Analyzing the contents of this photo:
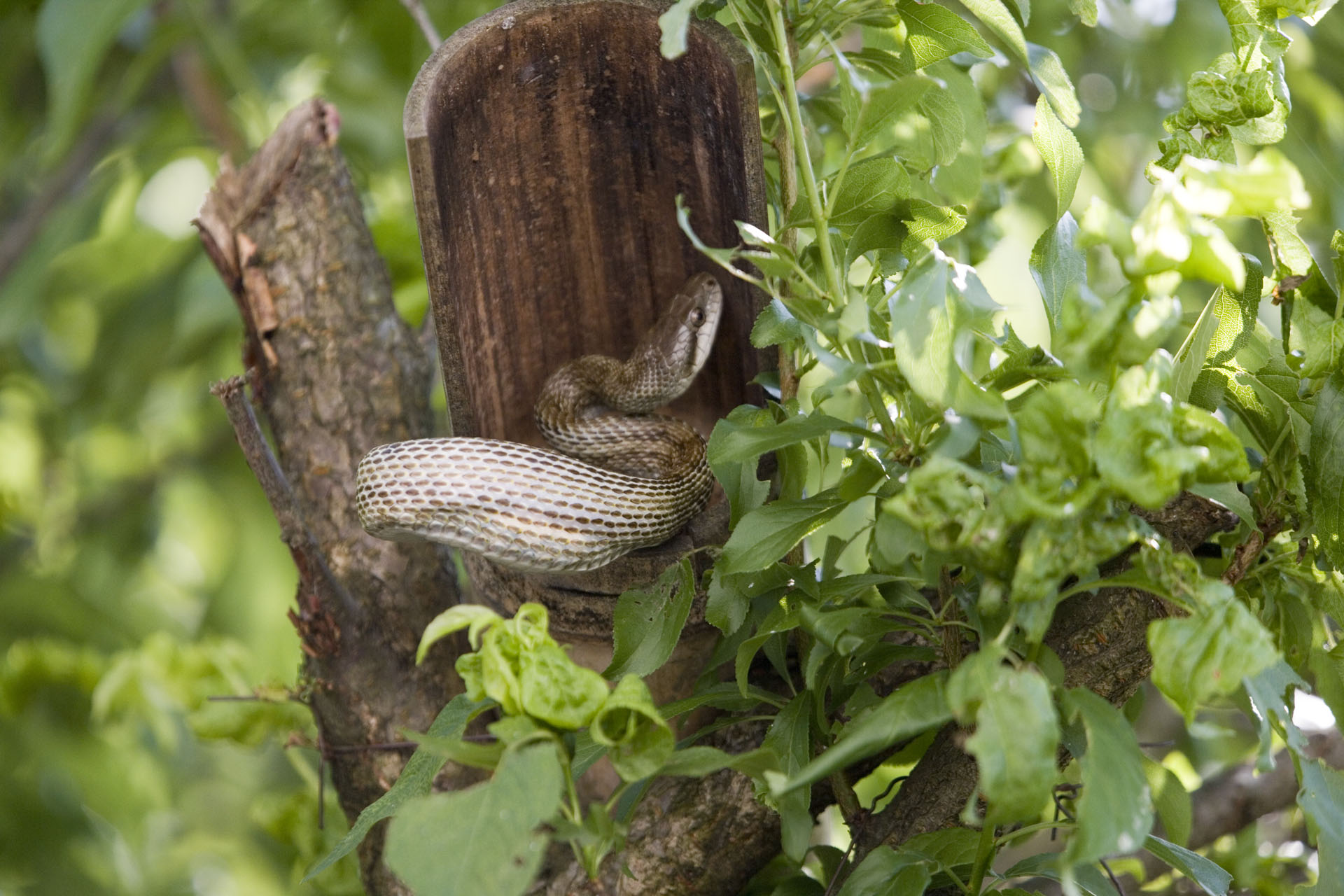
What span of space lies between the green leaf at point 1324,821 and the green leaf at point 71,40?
127 centimetres

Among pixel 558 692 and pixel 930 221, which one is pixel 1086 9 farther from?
pixel 558 692

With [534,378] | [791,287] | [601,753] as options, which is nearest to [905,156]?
[791,287]

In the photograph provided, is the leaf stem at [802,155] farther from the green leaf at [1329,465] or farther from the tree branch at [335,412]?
the tree branch at [335,412]

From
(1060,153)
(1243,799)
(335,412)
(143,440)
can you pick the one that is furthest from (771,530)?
(143,440)

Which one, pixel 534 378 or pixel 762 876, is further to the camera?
pixel 534 378

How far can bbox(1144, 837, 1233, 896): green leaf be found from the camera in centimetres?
64

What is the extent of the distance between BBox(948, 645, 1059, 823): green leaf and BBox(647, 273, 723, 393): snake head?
47 centimetres

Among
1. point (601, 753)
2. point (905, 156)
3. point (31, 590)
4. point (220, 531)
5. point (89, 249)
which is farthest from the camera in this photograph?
point (220, 531)

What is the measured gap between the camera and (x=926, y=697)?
53cm

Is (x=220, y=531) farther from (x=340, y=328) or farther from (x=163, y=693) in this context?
(x=340, y=328)

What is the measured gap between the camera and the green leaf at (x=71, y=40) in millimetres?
1266

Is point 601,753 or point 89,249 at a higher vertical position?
point 89,249

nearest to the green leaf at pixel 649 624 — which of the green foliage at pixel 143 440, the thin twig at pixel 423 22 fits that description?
the green foliage at pixel 143 440

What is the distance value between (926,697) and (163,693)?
103 centimetres
